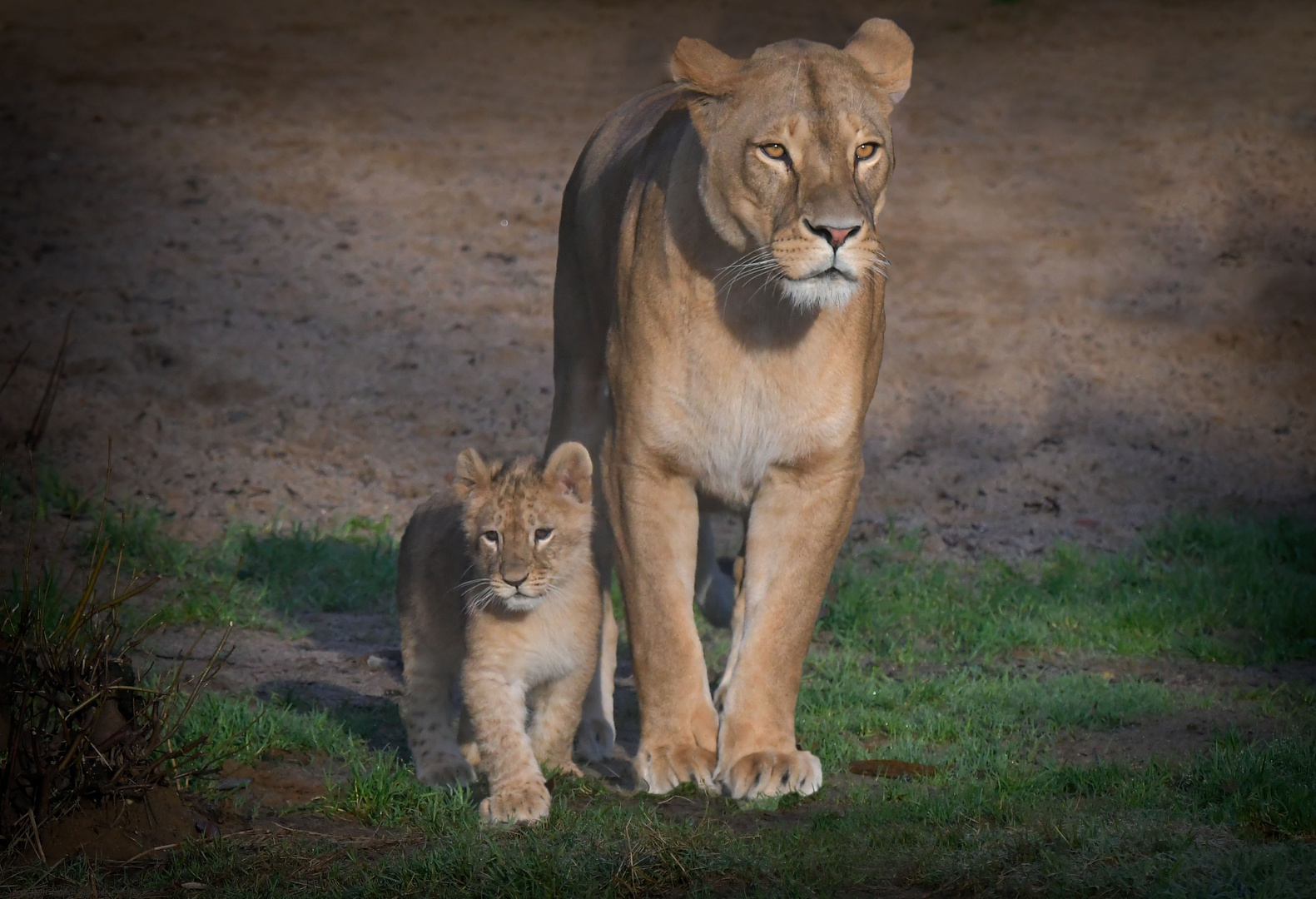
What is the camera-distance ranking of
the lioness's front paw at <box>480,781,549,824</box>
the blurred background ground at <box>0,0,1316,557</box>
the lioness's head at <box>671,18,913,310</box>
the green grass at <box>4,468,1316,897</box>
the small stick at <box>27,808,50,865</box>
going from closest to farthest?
1. the green grass at <box>4,468,1316,897</box>
2. the small stick at <box>27,808,50,865</box>
3. the lioness's front paw at <box>480,781,549,824</box>
4. the lioness's head at <box>671,18,913,310</box>
5. the blurred background ground at <box>0,0,1316,557</box>

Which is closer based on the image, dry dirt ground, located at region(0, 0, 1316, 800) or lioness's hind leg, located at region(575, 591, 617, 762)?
lioness's hind leg, located at region(575, 591, 617, 762)

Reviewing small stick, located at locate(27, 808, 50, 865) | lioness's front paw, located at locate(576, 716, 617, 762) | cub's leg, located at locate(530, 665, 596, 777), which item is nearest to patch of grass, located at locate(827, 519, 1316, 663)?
lioness's front paw, located at locate(576, 716, 617, 762)

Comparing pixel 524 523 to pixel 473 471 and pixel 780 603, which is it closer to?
pixel 473 471

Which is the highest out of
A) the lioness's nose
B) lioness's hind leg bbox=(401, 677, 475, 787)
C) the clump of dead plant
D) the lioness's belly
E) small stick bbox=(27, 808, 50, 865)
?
the lioness's nose

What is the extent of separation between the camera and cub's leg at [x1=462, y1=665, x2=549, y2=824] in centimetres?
416

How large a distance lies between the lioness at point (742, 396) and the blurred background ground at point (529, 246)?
2.94 m

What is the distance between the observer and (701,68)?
15.3ft

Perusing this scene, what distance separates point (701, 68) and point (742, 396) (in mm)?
954

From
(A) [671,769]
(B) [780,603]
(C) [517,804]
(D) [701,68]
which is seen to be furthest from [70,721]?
(D) [701,68]

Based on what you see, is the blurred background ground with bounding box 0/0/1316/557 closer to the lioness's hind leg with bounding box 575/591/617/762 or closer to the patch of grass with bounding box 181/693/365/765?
the lioness's hind leg with bounding box 575/591/617/762

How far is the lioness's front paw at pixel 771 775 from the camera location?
4.39m

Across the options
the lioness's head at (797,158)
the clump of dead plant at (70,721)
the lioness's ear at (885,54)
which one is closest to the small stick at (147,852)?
the clump of dead plant at (70,721)

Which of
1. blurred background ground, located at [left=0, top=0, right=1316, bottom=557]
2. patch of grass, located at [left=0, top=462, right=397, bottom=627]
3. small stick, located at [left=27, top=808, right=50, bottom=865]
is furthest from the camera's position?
blurred background ground, located at [left=0, top=0, right=1316, bottom=557]

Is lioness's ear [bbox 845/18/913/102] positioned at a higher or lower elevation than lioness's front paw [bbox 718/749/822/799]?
higher
